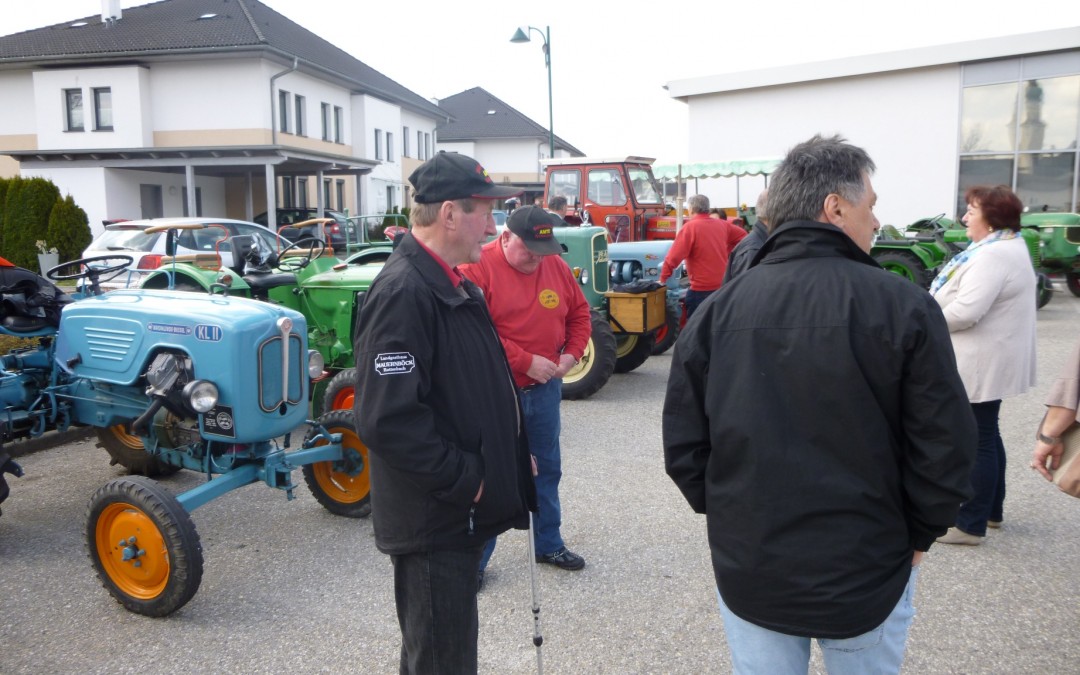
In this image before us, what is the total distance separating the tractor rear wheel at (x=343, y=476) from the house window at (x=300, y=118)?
29542mm

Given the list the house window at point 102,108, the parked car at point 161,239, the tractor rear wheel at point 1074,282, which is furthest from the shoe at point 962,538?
the house window at point 102,108

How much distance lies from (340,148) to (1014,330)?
3382cm

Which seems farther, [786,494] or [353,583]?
[353,583]

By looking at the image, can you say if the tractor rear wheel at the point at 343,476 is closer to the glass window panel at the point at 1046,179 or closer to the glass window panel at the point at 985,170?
the glass window panel at the point at 985,170

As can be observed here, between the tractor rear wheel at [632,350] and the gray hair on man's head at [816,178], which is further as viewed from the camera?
the tractor rear wheel at [632,350]

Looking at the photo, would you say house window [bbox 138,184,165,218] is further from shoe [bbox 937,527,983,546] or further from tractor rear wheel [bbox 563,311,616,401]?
shoe [bbox 937,527,983,546]

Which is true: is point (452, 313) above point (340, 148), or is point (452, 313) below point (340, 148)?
below

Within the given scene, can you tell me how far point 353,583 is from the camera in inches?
159

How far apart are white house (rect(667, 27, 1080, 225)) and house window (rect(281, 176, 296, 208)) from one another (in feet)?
61.2

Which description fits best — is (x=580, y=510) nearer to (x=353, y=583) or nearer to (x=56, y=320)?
(x=353, y=583)

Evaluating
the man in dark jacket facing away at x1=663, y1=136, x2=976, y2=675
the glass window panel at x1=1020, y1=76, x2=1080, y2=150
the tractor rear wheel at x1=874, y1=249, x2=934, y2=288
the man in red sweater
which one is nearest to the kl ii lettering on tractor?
the man in red sweater

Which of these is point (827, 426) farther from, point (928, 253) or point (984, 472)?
point (928, 253)

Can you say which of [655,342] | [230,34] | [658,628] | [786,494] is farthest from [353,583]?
[230,34]

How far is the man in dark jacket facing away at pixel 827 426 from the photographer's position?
1766mm
